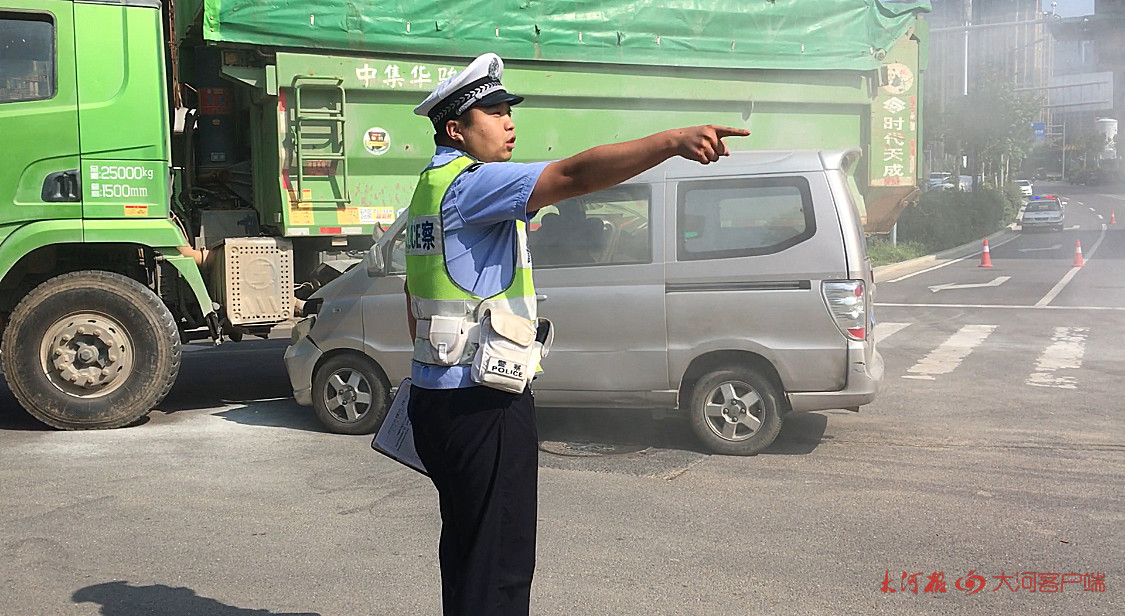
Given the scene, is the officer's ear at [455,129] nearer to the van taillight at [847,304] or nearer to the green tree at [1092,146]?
the van taillight at [847,304]

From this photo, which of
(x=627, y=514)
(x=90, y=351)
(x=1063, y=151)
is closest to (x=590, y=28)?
(x=90, y=351)

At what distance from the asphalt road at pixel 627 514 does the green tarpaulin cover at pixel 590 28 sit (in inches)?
118

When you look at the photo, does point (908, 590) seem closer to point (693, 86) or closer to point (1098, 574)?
point (1098, 574)

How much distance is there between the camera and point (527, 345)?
2807 millimetres

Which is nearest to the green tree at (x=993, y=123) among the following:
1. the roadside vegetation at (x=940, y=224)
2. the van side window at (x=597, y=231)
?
the roadside vegetation at (x=940, y=224)

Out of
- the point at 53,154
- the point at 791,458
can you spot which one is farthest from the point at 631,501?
the point at 53,154

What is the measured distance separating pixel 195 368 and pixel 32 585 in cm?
642

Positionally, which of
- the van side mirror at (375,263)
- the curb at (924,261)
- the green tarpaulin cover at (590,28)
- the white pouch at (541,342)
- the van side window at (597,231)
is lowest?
the curb at (924,261)

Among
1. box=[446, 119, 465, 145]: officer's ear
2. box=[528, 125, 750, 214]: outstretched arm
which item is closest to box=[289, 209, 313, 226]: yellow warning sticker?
box=[446, 119, 465, 145]: officer's ear

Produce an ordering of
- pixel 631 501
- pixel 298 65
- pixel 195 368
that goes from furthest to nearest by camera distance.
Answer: pixel 195 368
pixel 298 65
pixel 631 501

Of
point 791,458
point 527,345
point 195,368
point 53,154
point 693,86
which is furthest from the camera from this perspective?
point 195,368

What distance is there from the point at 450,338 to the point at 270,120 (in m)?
5.94

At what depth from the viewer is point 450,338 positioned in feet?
9.19

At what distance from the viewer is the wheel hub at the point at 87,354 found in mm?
7305
